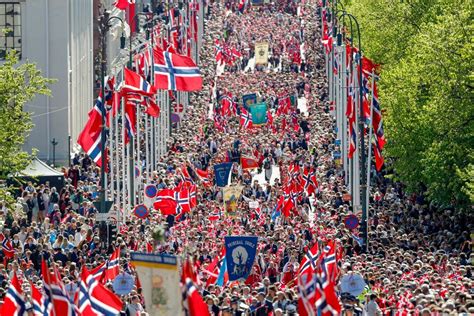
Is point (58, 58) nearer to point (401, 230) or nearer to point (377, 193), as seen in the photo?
point (377, 193)

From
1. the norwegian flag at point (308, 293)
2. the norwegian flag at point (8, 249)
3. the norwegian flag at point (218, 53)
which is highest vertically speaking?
the norwegian flag at point (308, 293)

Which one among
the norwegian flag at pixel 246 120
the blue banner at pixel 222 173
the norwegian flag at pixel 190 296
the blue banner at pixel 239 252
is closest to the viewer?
the norwegian flag at pixel 190 296

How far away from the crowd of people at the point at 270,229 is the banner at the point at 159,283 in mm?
2478

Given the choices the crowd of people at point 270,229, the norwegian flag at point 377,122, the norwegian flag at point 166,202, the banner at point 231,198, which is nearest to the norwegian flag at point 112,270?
Result: the crowd of people at point 270,229

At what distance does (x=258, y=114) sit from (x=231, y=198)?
29.0m

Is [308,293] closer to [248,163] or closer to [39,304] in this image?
[39,304]

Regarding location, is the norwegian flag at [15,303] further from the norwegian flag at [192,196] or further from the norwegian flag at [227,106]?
the norwegian flag at [227,106]

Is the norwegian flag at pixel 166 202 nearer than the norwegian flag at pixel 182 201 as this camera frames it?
Yes

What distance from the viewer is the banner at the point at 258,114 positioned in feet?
289

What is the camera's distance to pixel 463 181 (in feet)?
195

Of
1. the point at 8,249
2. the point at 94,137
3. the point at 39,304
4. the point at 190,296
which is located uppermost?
the point at 190,296

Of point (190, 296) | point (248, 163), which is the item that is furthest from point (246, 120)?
point (190, 296)

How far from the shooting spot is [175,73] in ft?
220

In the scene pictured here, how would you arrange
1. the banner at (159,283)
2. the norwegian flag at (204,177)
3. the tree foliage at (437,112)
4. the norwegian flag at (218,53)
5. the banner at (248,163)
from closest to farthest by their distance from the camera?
1. the banner at (159,283)
2. the tree foliage at (437,112)
3. the norwegian flag at (204,177)
4. the banner at (248,163)
5. the norwegian flag at (218,53)
